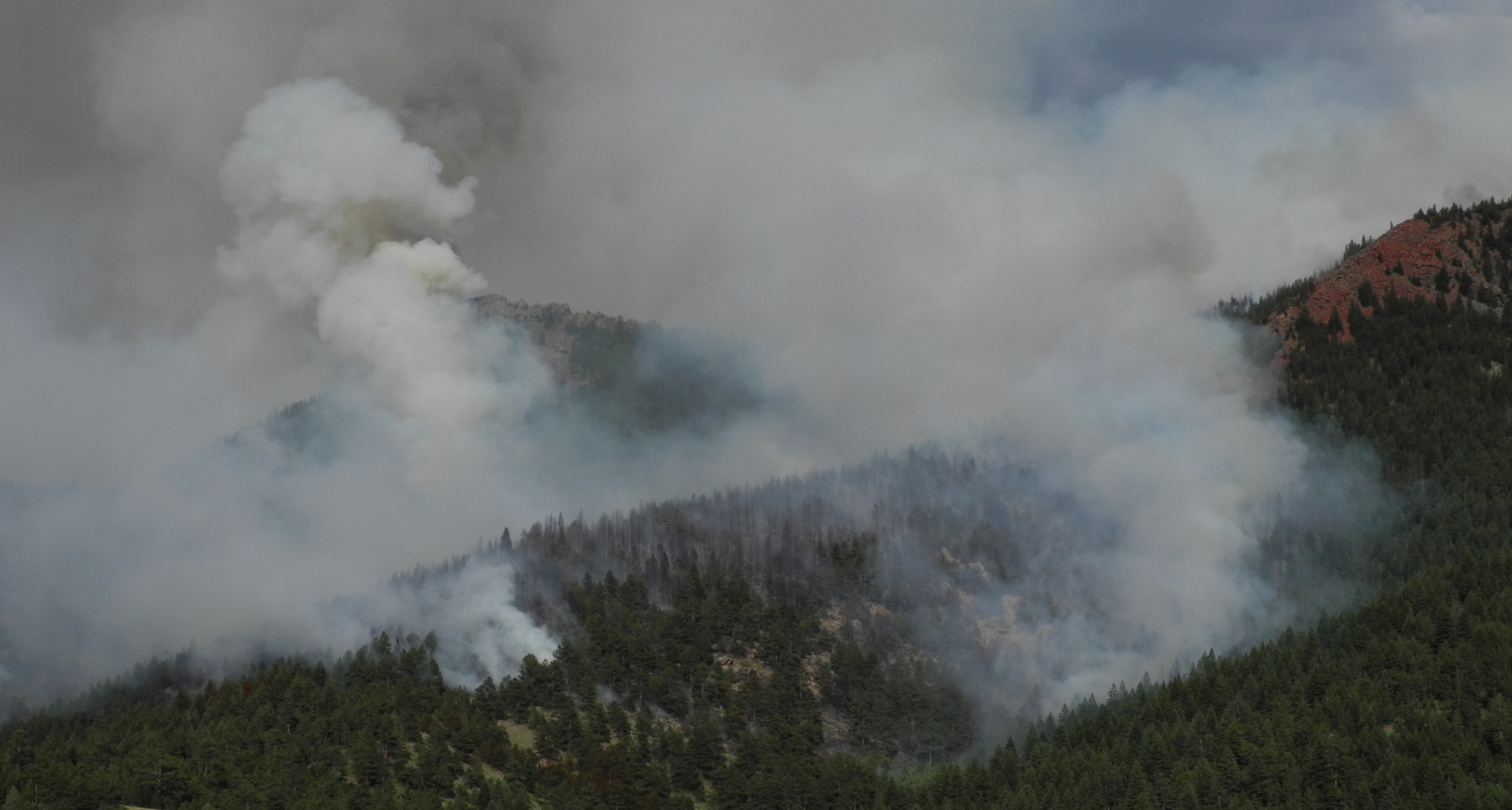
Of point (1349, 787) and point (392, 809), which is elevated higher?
point (392, 809)

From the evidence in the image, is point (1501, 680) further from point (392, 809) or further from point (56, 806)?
point (56, 806)

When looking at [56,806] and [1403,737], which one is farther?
[1403,737]

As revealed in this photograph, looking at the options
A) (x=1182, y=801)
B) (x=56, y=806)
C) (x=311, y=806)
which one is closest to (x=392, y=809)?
(x=311, y=806)

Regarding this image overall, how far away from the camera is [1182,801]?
199625mm

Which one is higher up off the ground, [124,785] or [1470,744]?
[124,785]

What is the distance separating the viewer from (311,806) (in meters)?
194

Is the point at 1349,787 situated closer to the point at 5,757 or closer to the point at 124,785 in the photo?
the point at 124,785

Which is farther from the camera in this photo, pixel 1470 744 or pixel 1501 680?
pixel 1501 680

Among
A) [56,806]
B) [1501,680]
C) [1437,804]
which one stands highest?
[56,806]

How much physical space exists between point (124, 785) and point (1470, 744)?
608 ft

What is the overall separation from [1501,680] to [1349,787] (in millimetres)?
30983

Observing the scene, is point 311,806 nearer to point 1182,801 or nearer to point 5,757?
point 5,757

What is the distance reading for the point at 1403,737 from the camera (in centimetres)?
19338

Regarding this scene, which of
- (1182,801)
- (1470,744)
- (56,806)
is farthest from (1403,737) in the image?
(56,806)
